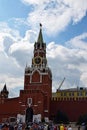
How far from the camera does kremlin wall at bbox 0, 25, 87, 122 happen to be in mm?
59906

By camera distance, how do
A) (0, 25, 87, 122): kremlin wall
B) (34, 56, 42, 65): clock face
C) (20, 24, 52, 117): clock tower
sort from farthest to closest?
(34, 56, 42, 65): clock face < (0, 25, 87, 122): kremlin wall < (20, 24, 52, 117): clock tower

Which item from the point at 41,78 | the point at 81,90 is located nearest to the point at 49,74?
the point at 41,78

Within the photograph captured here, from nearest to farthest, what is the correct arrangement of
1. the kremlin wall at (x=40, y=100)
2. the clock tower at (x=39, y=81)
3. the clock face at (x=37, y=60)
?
1. the clock tower at (x=39, y=81)
2. the kremlin wall at (x=40, y=100)
3. the clock face at (x=37, y=60)

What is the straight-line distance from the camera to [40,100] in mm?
59406

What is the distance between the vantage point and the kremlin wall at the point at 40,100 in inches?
2359

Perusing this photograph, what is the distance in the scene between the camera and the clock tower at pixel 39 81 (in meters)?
59.7

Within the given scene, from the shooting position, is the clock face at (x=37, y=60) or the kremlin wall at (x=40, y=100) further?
the clock face at (x=37, y=60)

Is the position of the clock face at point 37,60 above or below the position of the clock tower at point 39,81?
above

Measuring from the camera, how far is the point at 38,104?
195 feet

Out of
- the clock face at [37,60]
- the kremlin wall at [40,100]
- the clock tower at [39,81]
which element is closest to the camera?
the clock tower at [39,81]

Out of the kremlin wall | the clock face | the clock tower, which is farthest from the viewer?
the clock face

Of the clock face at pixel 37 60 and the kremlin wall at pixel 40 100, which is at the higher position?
the clock face at pixel 37 60

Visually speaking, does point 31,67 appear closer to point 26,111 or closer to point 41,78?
point 41,78

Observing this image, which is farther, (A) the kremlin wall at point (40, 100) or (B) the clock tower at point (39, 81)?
(A) the kremlin wall at point (40, 100)
